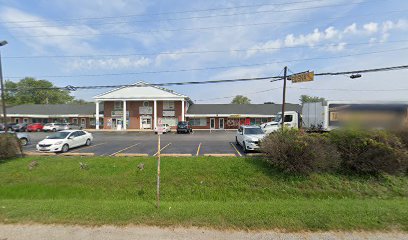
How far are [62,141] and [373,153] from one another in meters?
16.7

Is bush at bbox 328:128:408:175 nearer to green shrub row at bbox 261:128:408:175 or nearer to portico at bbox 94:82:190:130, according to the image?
green shrub row at bbox 261:128:408:175

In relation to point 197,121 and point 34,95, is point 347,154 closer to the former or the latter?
point 197,121

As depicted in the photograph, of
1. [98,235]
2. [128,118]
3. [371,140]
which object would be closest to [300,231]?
[98,235]

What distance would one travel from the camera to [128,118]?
41.1 m

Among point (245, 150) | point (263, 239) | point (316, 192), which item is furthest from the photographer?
point (245, 150)

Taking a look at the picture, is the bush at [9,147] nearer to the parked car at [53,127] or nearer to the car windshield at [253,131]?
the car windshield at [253,131]

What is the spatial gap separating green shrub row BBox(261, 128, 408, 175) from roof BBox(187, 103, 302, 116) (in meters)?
32.3

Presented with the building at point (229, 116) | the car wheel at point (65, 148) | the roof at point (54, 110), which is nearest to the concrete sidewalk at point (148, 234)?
the car wheel at point (65, 148)

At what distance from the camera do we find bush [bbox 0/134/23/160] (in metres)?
11.0

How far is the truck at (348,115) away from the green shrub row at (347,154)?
97 centimetres

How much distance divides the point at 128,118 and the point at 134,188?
35.2 meters

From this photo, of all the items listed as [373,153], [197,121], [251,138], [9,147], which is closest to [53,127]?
[197,121]

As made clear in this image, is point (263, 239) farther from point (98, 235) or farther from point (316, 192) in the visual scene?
point (316, 192)

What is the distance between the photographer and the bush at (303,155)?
319 inches
